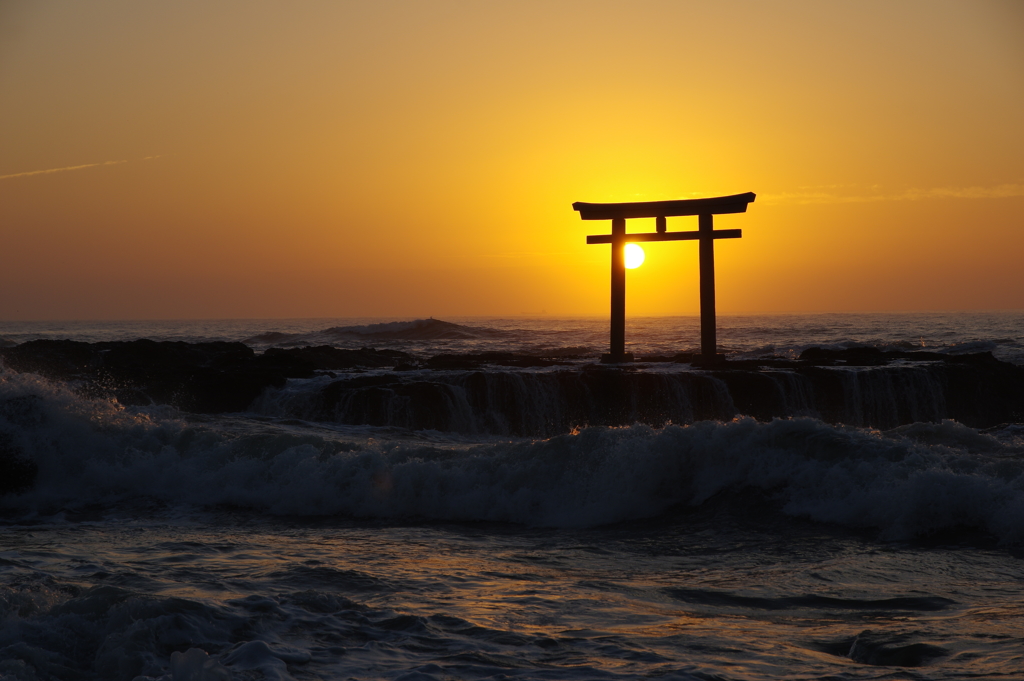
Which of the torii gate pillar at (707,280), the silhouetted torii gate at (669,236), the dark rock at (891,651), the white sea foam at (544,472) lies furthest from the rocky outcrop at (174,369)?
the dark rock at (891,651)

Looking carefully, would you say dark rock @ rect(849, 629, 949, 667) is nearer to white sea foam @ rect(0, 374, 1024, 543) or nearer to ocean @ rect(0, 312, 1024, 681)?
ocean @ rect(0, 312, 1024, 681)

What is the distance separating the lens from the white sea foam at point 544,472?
8648mm

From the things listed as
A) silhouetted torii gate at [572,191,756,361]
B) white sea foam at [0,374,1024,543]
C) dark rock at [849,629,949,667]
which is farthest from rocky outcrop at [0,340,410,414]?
dark rock at [849,629,949,667]

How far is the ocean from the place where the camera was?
490 centimetres

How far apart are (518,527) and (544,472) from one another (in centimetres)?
114

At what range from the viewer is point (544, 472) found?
1010 centimetres

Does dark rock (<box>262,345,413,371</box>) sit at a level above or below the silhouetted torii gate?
below

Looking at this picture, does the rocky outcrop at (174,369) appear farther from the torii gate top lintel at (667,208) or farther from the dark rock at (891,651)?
the dark rock at (891,651)

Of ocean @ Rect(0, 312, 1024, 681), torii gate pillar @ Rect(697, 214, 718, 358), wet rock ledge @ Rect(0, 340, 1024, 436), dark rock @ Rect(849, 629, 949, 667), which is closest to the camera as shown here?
dark rock @ Rect(849, 629, 949, 667)

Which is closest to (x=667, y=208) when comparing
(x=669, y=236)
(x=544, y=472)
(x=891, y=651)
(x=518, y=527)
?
(x=669, y=236)

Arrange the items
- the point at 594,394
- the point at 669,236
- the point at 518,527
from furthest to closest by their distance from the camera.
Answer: the point at 669,236 < the point at 594,394 < the point at 518,527

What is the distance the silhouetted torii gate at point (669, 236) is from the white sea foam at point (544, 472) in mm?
6979

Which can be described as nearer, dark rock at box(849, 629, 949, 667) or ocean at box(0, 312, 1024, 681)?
dark rock at box(849, 629, 949, 667)

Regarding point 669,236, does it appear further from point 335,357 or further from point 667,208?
point 335,357
